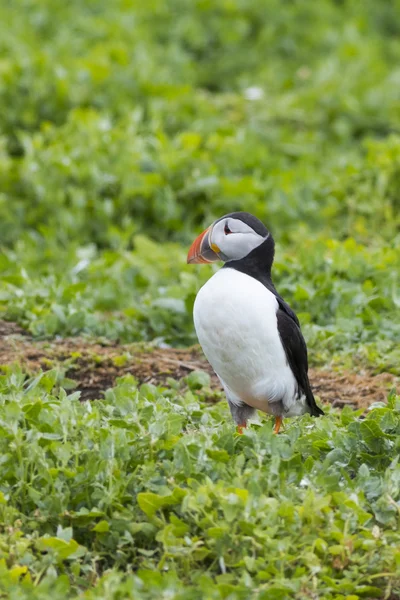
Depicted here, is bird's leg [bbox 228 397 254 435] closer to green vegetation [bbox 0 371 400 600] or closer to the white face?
green vegetation [bbox 0 371 400 600]

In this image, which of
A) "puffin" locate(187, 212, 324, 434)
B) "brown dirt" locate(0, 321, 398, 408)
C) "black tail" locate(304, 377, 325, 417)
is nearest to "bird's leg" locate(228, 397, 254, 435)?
"puffin" locate(187, 212, 324, 434)

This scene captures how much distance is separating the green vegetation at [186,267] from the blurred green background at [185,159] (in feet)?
0.07

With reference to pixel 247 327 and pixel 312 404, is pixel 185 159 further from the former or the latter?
pixel 247 327

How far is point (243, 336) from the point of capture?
4832 mm

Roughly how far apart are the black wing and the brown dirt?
93 centimetres

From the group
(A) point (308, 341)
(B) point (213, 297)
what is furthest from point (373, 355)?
(B) point (213, 297)

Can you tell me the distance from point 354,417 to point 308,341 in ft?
5.82

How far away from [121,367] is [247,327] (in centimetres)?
183

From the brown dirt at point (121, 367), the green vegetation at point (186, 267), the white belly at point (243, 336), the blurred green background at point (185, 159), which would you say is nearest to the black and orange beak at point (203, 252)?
Answer: the white belly at point (243, 336)

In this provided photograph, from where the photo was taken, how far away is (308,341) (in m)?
6.84

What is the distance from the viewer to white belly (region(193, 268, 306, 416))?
15.8 feet

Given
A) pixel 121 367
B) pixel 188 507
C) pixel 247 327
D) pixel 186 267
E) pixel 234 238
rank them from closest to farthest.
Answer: pixel 188 507
pixel 247 327
pixel 234 238
pixel 121 367
pixel 186 267

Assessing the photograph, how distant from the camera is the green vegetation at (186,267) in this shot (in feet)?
13.2

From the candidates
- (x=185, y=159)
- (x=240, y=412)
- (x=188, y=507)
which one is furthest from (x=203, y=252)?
(x=185, y=159)
